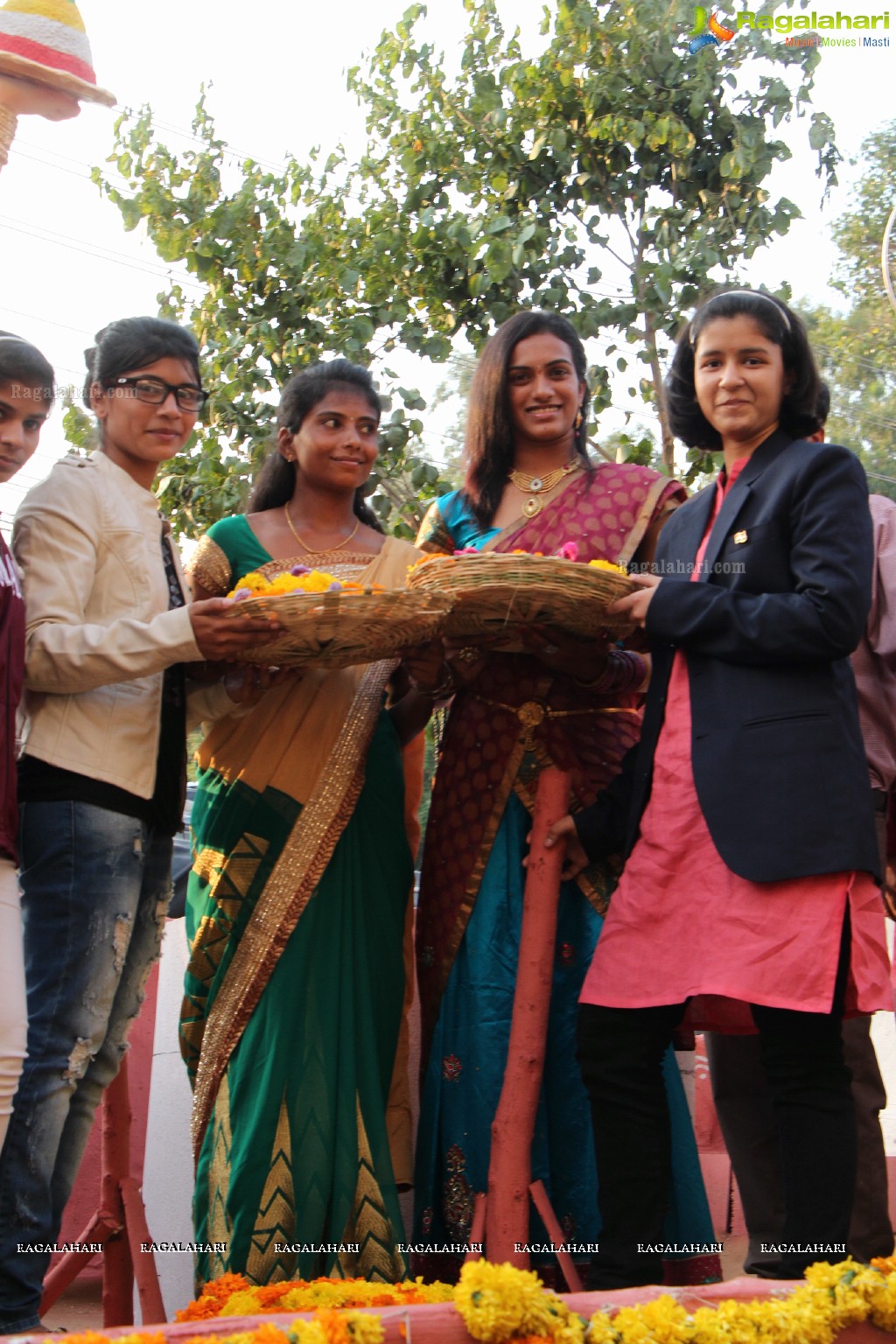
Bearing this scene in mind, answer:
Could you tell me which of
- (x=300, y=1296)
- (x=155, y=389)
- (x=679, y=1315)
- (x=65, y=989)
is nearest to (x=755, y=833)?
(x=679, y=1315)

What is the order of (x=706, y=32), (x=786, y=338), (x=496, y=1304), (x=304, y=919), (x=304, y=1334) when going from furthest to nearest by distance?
1. (x=706, y=32)
2. (x=304, y=919)
3. (x=786, y=338)
4. (x=496, y=1304)
5. (x=304, y=1334)

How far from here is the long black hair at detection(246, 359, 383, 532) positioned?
4.07 m

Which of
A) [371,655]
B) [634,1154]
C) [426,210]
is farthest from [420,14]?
[634,1154]

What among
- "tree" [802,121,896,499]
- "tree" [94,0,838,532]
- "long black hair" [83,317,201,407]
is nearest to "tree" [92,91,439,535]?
"tree" [94,0,838,532]

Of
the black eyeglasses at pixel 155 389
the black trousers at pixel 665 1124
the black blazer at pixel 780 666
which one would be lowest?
the black trousers at pixel 665 1124

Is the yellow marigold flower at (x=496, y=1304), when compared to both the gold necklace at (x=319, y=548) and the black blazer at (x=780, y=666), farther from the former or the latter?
the gold necklace at (x=319, y=548)

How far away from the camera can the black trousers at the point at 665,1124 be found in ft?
8.78

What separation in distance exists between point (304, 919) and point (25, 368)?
151 centimetres

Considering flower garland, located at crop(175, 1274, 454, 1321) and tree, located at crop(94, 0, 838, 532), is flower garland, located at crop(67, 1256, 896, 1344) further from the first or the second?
tree, located at crop(94, 0, 838, 532)

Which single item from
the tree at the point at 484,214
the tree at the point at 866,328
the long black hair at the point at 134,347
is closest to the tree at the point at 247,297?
the tree at the point at 484,214

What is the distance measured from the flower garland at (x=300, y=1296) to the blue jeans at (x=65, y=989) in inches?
14.7

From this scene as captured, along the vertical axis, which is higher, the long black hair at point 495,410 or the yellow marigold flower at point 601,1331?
the long black hair at point 495,410

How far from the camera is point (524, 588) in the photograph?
3088 mm

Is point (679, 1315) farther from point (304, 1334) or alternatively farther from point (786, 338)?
point (786, 338)
